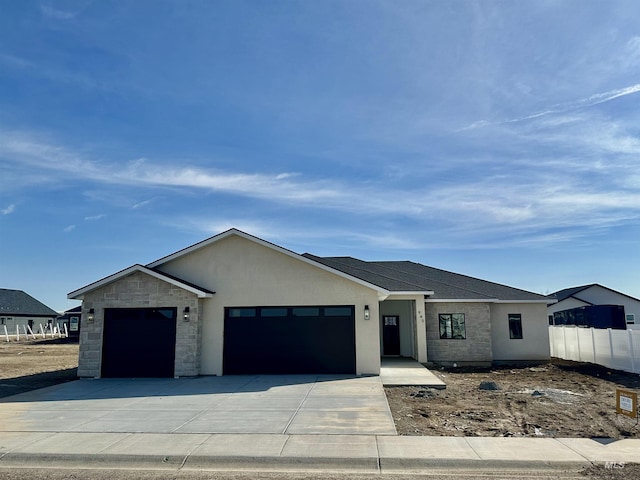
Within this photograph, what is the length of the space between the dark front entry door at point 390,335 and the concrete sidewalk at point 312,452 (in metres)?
14.7

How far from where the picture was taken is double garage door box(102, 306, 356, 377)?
1594 cm

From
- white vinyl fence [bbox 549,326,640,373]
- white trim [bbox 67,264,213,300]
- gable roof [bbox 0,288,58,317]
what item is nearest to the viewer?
white trim [bbox 67,264,213,300]

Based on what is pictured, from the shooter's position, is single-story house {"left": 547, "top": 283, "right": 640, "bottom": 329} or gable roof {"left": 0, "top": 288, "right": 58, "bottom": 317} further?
gable roof {"left": 0, "top": 288, "right": 58, "bottom": 317}

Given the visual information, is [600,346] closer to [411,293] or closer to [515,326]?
[515,326]

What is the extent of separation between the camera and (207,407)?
10867 mm

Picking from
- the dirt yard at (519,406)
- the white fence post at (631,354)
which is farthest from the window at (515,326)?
the white fence post at (631,354)

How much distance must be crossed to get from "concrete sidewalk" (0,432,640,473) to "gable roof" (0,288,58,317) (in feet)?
162

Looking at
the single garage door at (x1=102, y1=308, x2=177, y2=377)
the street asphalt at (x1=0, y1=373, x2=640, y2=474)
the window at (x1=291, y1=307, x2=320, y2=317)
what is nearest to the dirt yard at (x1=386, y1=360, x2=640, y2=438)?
the street asphalt at (x1=0, y1=373, x2=640, y2=474)

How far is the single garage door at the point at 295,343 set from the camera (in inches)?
631

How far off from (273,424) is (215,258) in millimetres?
8714

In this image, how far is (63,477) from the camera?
6.58m

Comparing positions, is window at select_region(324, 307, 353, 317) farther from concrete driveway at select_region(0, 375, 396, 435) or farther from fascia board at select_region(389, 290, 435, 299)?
fascia board at select_region(389, 290, 435, 299)

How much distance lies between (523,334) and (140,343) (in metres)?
15.7

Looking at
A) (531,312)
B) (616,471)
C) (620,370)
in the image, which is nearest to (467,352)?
(531,312)
